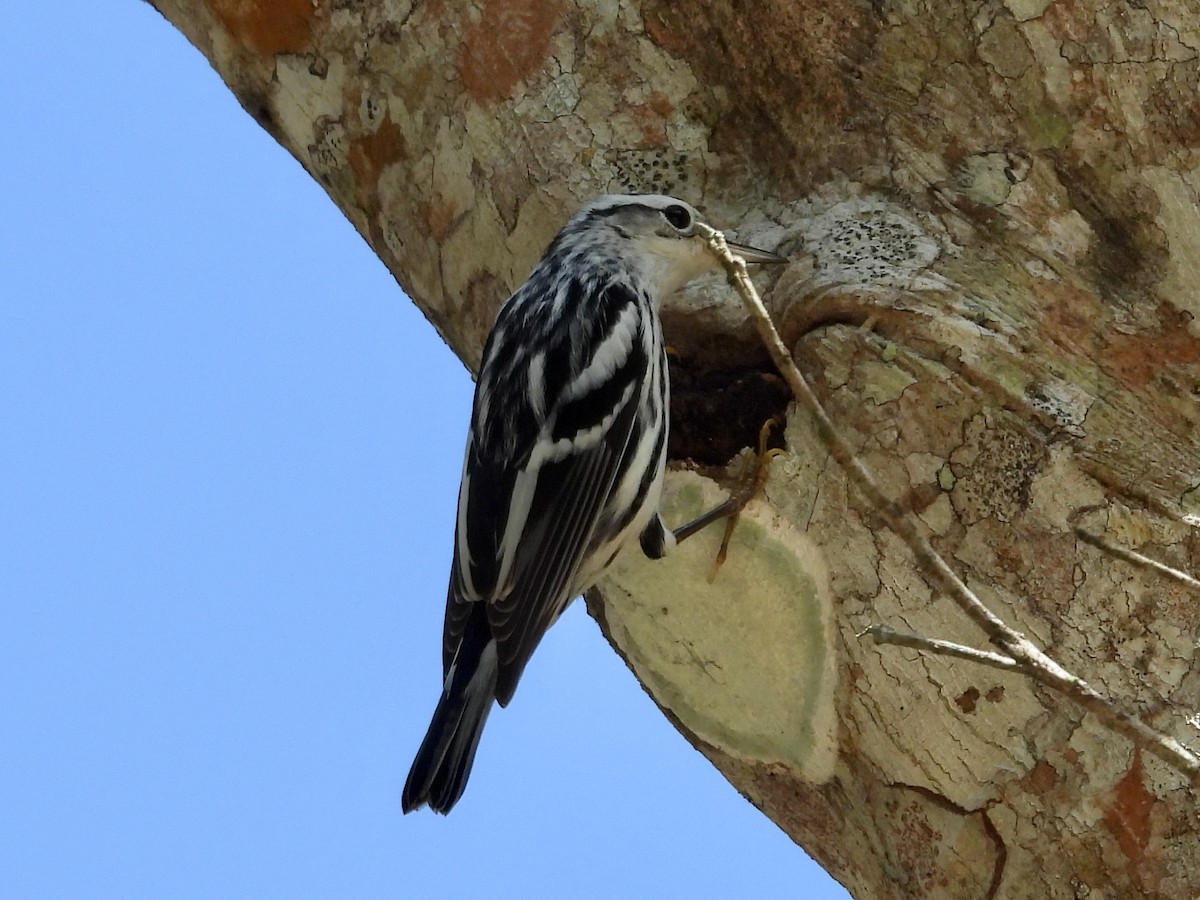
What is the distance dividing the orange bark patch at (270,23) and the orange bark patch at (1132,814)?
8.62 ft

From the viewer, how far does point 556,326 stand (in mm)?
3633

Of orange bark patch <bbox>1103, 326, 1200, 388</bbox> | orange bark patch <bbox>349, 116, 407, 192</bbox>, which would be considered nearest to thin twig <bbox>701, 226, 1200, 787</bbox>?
orange bark patch <bbox>1103, 326, 1200, 388</bbox>

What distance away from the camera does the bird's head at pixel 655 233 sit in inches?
142

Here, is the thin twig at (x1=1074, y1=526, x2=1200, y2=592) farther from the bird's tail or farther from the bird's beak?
the bird's tail

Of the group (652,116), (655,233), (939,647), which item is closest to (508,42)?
(652,116)

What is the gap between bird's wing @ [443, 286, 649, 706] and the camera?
3.35 metres

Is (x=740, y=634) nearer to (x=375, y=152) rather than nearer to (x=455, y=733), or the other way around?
(x=455, y=733)

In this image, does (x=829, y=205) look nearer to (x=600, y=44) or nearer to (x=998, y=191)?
(x=998, y=191)

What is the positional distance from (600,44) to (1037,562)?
160 cm

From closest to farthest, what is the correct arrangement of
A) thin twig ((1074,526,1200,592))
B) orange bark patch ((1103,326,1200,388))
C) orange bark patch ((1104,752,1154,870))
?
thin twig ((1074,526,1200,592))
orange bark patch ((1104,752,1154,870))
orange bark patch ((1103,326,1200,388))

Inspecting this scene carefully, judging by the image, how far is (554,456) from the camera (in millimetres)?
3502

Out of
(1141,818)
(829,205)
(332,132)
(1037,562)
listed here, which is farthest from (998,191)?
(332,132)

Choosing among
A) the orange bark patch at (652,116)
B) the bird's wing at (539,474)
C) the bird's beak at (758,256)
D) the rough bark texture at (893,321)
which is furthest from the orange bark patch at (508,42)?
the bird's beak at (758,256)

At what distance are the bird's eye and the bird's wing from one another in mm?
223
